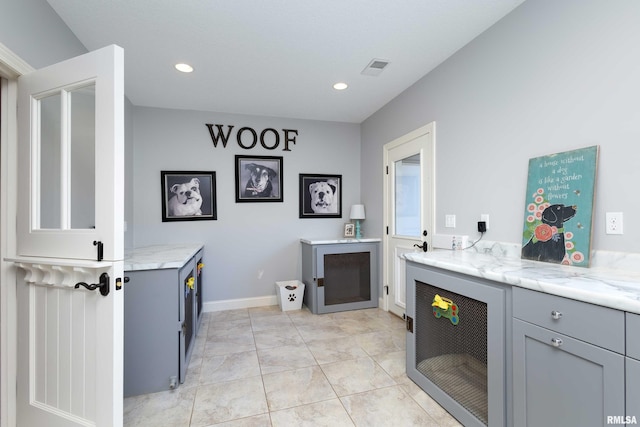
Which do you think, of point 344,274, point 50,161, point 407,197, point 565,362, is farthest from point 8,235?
point 407,197

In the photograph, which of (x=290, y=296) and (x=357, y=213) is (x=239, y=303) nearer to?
(x=290, y=296)

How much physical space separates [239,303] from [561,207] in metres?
3.46

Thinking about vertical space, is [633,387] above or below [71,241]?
below

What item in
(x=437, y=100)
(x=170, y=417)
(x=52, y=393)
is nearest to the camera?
(x=52, y=393)

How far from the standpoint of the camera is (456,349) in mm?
1682

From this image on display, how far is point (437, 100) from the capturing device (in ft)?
8.56

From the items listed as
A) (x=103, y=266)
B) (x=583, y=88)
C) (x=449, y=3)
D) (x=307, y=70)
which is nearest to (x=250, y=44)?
(x=307, y=70)

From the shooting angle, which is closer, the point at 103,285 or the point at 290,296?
the point at 103,285

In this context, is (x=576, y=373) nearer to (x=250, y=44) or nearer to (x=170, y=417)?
(x=170, y=417)

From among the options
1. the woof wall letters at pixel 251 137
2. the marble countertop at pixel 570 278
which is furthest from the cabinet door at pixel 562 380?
the woof wall letters at pixel 251 137

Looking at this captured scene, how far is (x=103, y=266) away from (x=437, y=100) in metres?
2.80

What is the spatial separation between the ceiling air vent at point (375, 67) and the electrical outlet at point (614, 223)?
6.45 feet

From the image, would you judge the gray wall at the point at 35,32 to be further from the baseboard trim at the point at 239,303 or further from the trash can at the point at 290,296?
the trash can at the point at 290,296

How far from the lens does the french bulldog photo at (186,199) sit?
349cm
